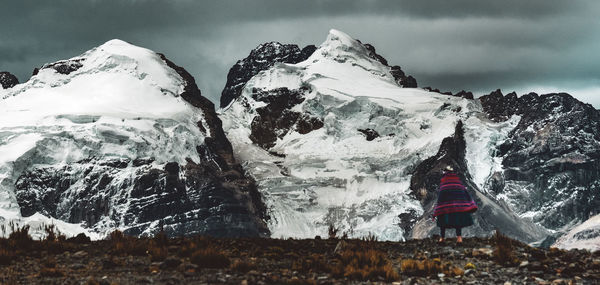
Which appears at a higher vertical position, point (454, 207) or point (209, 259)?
point (454, 207)

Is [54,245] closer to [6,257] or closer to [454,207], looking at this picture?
[6,257]

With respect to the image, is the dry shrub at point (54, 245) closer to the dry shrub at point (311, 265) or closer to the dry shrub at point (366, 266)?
the dry shrub at point (311, 265)

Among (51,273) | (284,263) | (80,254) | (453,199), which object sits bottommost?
(51,273)

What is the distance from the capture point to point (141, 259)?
Answer: 3008 cm

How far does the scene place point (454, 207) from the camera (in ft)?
118

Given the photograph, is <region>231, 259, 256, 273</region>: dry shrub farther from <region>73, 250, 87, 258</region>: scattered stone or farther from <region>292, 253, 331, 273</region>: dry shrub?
<region>73, 250, 87, 258</region>: scattered stone

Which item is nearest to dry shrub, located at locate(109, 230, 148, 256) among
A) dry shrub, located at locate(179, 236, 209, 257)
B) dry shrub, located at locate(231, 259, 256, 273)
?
dry shrub, located at locate(179, 236, 209, 257)

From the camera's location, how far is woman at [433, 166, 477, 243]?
118 feet

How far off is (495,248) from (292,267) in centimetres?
855

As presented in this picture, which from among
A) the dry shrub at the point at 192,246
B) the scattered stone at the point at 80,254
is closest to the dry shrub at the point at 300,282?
the dry shrub at the point at 192,246

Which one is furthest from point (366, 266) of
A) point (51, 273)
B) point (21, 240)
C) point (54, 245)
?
point (21, 240)

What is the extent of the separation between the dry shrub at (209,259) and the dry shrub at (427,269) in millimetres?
6050

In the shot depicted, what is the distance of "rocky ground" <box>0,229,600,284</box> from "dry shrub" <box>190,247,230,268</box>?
0.03 metres

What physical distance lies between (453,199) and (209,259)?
41.4 ft
